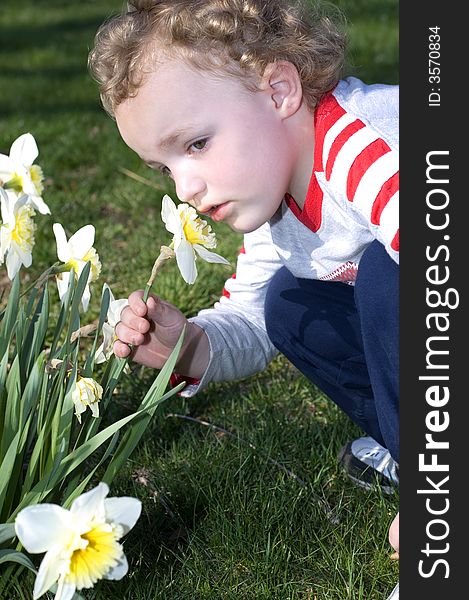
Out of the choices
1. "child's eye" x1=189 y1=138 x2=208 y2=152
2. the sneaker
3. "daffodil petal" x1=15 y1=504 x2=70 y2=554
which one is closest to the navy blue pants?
the sneaker

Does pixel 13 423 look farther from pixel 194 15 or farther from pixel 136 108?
pixel 194 15

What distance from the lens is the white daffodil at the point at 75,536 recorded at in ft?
4.29

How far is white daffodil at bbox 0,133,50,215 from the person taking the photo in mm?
1693

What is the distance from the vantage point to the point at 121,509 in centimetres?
136

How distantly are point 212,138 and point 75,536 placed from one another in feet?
2.61

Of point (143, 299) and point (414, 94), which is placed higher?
point (414, 94)

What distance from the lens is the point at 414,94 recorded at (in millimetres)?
1490

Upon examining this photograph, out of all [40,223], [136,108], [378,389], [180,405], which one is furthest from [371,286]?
[40,223]

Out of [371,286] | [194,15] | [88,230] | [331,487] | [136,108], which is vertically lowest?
[331,487]

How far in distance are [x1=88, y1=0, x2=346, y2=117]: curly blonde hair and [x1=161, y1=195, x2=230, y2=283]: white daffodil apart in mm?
334

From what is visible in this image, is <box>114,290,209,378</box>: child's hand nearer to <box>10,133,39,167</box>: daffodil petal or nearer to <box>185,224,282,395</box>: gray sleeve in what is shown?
<box>185,224,282,395</box>: gray sleeve

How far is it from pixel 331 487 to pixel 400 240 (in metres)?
0.79

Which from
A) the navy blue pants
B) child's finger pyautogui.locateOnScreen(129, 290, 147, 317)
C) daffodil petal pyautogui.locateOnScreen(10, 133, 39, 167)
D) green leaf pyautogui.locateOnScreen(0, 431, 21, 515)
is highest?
daffodil petal pyautogui.locateOnScreen(10, 133, 39, 167)

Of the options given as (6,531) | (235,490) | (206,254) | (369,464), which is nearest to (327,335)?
(369,464)
